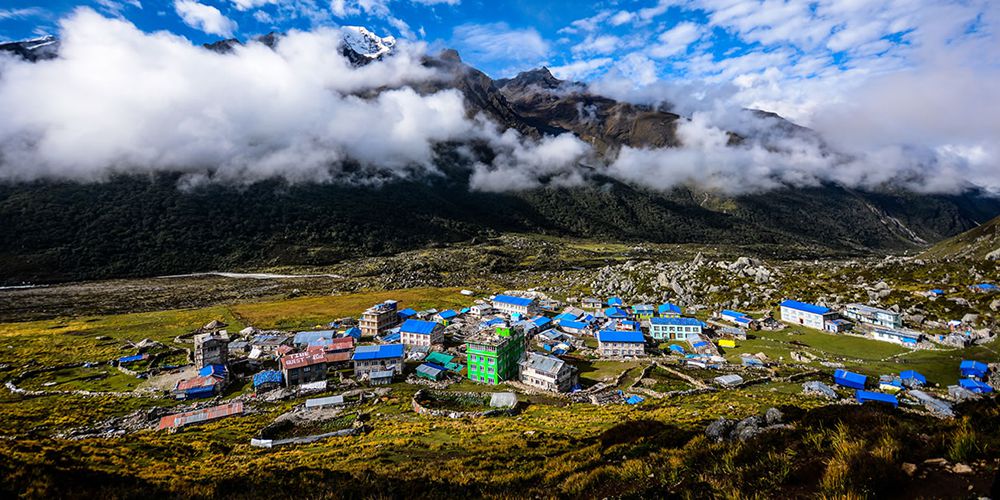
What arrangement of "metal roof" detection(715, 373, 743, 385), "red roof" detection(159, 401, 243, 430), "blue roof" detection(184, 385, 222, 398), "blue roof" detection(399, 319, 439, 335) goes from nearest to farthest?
"red roof" detection(159, 401, 243, 430) → "blue roof" detection(184, 385, 222, 398) → "metal roof" detection(715, 373, 743, 385) → "blue roof" detection(399, 319, 439, 335)

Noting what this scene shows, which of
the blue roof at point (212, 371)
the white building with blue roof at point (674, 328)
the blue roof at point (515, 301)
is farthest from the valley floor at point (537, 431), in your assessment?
the blue roof at point (515, 301)

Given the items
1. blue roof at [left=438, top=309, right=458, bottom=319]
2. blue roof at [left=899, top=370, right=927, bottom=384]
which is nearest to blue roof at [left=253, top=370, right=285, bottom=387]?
blue roof at [left=438, top=309, right=458, bottom=319]

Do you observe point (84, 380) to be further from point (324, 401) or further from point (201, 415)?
point (324, 401)

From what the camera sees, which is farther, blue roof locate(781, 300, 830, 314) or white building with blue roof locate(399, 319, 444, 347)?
blue roof locate(781, 300, 830, 314)

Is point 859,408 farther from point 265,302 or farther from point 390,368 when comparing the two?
point 265,302

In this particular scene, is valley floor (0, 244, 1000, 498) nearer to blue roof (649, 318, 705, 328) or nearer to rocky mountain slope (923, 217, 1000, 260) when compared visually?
blue roof (649, 318, 705, 328)
